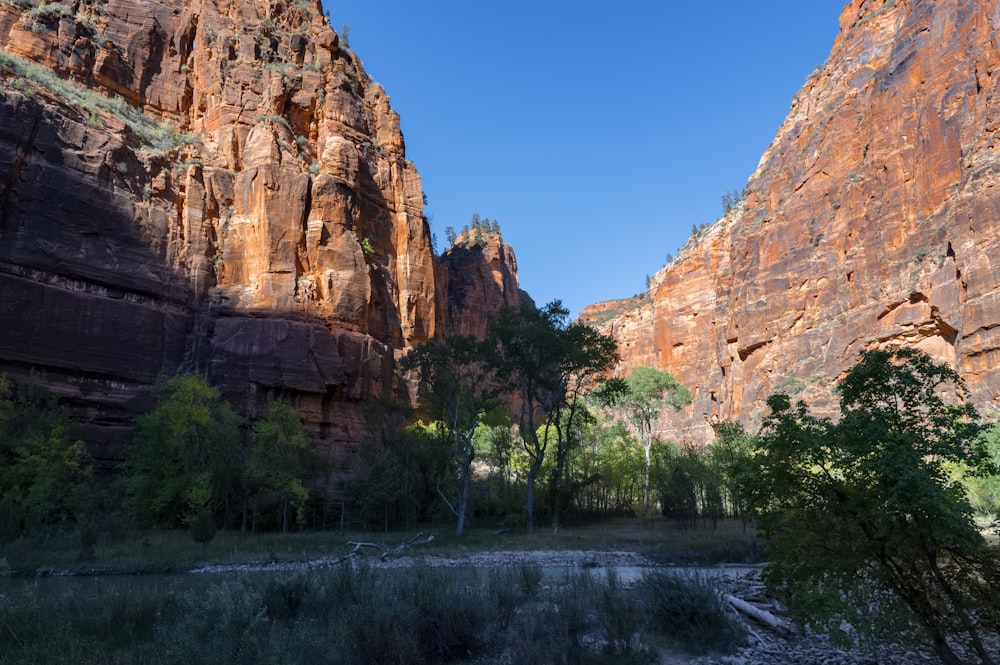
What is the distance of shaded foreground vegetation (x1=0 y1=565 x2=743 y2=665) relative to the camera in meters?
7.46

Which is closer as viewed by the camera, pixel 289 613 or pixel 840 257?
pixel 289 613

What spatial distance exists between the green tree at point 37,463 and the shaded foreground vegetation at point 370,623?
2147 cm

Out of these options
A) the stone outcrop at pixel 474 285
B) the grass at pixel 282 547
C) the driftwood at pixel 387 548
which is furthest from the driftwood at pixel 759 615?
the stone outcrop at pixel 474 285

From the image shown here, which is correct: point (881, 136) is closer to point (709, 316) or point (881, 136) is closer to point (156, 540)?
point (709, 316)

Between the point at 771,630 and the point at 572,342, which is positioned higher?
the point at 572,342

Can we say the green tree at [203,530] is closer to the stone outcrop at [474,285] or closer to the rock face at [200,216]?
the rock face at [200,216]

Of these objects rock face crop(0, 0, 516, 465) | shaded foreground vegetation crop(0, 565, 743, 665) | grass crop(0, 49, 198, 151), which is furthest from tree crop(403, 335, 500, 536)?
grass crop(0, 49, 198, 151)

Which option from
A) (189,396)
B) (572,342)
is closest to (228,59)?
(189,396)

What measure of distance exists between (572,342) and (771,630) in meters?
24.1

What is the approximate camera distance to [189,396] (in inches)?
1423

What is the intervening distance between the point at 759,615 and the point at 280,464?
1186 inches

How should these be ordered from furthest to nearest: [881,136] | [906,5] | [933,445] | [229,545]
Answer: [906,5], [881,136], [229,545], [933,445]

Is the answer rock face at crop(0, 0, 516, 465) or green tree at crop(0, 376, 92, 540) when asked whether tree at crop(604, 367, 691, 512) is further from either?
green tree at crop(0, 376, 92, 540)

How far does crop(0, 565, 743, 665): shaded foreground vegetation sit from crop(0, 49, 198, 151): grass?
4899 centimetres
